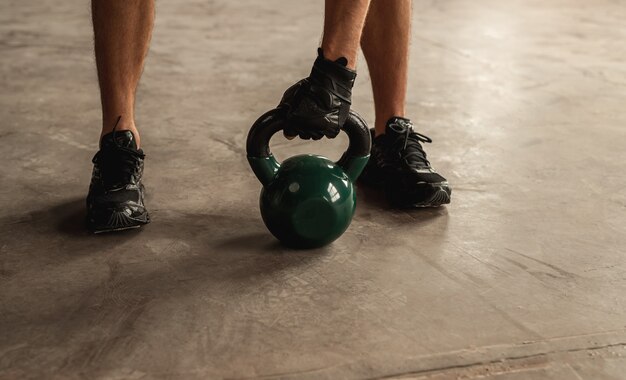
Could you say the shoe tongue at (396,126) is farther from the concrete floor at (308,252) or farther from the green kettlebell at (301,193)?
the green kettlebell at (301,193)

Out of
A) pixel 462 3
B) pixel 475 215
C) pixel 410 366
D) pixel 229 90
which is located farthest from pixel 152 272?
pixel 462 3

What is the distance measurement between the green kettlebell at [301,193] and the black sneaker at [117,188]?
0.41 metres

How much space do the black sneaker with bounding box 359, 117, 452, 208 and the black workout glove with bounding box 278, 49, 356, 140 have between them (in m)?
0.46

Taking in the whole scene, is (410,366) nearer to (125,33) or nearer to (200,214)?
(200,214)

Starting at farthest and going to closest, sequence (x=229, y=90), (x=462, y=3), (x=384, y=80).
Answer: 1. (x=462, y=3)
2. (x=229, y=90)
3. (x=384, y=80)

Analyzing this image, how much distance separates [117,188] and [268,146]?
20.2 inches

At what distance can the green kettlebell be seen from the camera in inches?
81.6

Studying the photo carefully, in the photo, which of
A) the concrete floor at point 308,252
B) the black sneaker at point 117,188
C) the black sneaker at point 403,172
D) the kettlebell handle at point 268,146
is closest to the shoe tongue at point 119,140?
the black sneaker at point 117,188

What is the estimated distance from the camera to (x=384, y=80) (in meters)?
2.67

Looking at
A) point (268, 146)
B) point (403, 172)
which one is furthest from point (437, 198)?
point (268, 146)

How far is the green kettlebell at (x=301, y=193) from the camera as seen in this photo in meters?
2.07

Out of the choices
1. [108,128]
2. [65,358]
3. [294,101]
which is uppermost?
[294,101]

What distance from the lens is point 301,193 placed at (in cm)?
207

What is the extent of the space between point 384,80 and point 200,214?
78cm
